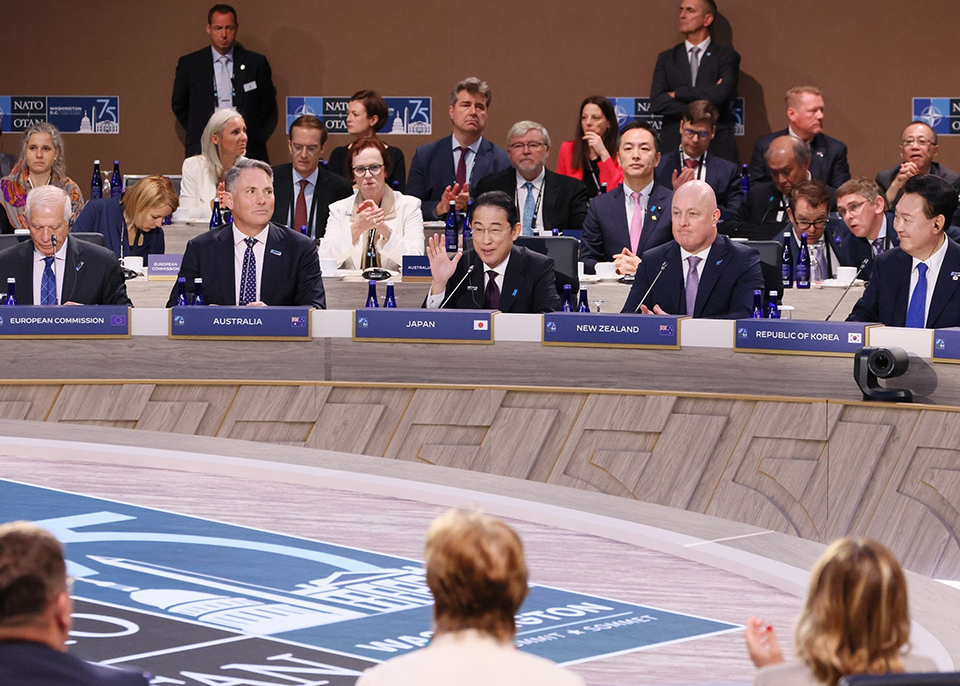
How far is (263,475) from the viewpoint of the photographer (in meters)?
2.82

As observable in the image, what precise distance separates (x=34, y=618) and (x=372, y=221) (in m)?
4.63

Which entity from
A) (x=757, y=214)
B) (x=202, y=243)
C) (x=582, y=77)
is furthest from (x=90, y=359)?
(x=582, y=77)

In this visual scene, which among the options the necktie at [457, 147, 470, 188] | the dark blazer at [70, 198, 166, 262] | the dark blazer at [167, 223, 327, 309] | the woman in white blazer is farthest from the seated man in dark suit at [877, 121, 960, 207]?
the dark blazer at [70, 198, 166, 262]

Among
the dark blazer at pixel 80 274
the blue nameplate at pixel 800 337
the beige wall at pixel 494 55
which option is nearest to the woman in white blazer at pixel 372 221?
the dark blazer at pixel 80 274

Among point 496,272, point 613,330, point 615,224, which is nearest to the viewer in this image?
point 613,330

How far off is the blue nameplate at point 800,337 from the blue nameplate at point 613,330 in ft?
0.65

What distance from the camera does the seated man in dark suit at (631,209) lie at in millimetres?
6098

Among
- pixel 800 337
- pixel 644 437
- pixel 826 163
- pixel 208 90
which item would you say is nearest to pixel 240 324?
pixel 644 437

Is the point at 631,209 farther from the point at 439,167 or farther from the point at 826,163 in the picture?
the point at 826,163

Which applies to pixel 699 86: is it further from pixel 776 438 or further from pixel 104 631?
pixel 104 631

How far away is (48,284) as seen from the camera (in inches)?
192

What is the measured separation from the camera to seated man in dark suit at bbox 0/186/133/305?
15.7ft

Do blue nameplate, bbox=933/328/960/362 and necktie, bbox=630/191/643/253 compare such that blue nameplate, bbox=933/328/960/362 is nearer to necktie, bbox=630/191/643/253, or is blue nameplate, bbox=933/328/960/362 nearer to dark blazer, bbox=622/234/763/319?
dark blazer, bbox=622/234/763/319

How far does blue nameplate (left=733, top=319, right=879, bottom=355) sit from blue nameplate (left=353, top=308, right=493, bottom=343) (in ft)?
2.43
